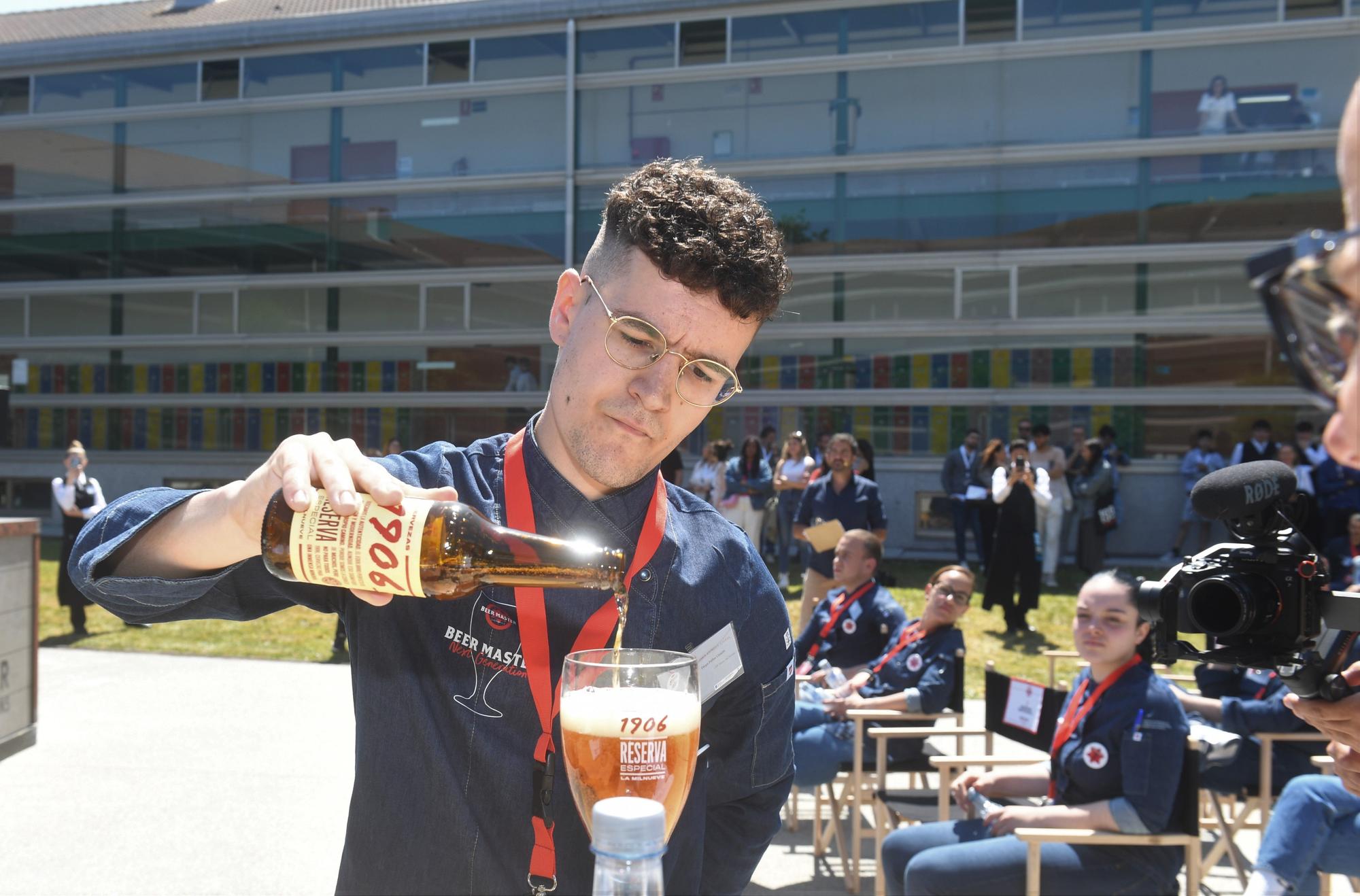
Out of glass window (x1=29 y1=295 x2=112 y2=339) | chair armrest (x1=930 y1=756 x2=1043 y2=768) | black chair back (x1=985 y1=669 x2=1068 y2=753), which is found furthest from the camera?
glass window (x1=29 y1=295 x2=112 y2=339)

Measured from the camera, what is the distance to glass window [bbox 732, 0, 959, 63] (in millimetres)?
17203

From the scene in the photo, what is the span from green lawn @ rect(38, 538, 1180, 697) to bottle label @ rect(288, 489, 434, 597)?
6.73 metres

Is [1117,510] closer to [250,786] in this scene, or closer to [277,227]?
[250,786]

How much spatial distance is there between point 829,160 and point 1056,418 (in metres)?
5.76

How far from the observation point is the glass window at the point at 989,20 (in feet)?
55.0

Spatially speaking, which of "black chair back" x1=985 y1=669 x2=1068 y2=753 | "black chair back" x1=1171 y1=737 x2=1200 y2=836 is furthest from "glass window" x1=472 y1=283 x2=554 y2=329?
"black chair back" x1=1171 y1=737 x2=1200 y2=836

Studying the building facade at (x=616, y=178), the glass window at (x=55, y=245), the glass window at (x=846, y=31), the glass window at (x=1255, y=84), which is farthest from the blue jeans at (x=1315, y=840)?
the glass window at (x=55, y=245)

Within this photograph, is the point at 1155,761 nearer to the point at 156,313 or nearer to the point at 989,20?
the point at 989,20

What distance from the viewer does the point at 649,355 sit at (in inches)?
58.9

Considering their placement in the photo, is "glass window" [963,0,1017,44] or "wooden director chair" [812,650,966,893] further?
"glass window" [963,0,1017,44]

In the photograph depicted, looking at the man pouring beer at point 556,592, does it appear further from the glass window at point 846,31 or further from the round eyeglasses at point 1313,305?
the glass window at point 846,31

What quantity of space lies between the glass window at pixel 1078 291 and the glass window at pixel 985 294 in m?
0.25

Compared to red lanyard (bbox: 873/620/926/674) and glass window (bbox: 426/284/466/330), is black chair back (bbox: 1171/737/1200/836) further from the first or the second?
glass window (bbox: 426/284/466/330)

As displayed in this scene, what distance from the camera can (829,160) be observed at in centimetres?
1747
